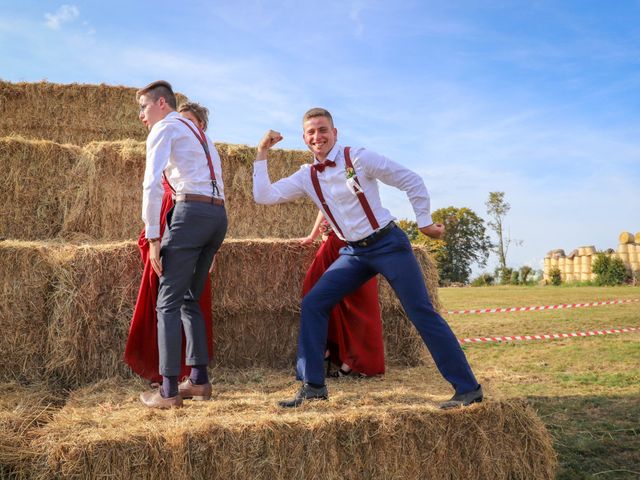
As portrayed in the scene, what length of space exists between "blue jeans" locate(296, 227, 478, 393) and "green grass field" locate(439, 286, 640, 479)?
40cm

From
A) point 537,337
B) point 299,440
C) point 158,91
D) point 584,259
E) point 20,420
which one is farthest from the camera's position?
point 584,259

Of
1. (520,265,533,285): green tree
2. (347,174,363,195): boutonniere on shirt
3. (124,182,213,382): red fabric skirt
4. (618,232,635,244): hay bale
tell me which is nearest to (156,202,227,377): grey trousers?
(124,182,213,382): red fabric skirt

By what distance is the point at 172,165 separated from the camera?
3.59 m

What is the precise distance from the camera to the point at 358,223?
347 centimetres

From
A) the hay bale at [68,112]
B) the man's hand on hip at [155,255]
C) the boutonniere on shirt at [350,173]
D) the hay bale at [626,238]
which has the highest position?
the hay bale at [68,112]

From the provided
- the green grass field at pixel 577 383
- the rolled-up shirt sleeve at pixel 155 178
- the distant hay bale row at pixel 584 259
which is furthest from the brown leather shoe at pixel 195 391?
the distant hay bale row at pixel 584 259

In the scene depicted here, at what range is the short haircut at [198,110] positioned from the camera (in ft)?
13.1

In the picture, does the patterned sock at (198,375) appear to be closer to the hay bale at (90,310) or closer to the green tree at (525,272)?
the hay bale at (90,310)

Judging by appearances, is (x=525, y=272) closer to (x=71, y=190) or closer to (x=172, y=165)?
(x=71, y=190)

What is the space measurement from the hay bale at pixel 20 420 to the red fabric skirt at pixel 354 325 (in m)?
1.97

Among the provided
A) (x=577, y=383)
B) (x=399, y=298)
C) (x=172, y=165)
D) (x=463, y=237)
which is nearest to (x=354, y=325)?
(x=399, y=298)

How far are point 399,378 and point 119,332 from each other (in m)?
2.11

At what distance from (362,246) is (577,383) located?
3372 mm

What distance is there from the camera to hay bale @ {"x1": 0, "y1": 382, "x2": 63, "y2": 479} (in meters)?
2.81
